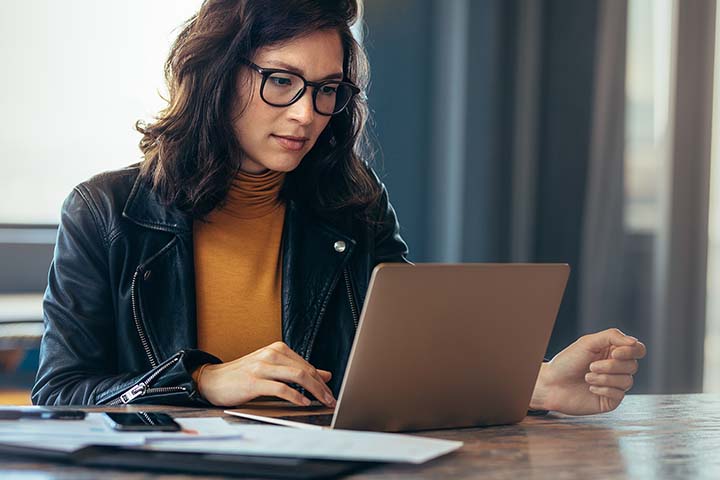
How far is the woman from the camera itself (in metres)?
1.72

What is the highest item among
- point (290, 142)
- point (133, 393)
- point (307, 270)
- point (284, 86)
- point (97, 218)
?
point (284, 86)

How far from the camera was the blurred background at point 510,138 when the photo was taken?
348 cm

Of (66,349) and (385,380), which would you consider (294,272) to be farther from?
(385,380)

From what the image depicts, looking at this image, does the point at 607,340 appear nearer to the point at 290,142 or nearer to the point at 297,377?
the point at 297,377

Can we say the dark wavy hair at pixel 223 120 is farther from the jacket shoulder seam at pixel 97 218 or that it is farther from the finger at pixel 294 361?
the finger at pixel 294 361

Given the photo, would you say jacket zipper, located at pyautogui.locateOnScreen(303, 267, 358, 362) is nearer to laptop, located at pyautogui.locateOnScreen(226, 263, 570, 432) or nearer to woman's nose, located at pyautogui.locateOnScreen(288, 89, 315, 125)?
woman's nose, located at pyautogui.locateOnScreen(288, 89, 315, 125)

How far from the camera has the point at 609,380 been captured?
1.41 m

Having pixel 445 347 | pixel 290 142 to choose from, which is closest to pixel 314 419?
pixel 445 347

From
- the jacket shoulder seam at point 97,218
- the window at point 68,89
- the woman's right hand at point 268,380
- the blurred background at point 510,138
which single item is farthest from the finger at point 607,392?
the window at point 68,89

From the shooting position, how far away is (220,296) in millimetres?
1862

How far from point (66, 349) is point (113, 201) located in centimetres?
30

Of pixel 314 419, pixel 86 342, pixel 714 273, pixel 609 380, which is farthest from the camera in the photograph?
pixel 714 273

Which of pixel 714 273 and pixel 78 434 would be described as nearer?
pixel 78 434

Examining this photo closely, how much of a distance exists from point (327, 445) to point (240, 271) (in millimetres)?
878
